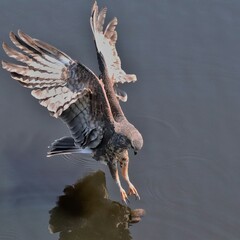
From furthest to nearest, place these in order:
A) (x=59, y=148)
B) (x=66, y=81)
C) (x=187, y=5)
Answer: (x=187, y=5), (x=59, y=148), (x=66, y=81)

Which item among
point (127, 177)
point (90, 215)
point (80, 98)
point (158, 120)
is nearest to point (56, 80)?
point (80, 98)

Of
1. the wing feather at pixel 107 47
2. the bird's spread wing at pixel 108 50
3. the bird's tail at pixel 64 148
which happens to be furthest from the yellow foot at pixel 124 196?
the wing feather at pixel 107 47

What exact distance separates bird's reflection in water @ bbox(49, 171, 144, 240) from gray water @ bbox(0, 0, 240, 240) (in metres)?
0.08

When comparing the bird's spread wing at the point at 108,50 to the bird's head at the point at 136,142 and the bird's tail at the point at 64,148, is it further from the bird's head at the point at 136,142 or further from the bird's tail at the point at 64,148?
the bird's head at the point at 136,142

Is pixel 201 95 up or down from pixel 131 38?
down

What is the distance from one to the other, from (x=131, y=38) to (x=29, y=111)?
5.29 ft

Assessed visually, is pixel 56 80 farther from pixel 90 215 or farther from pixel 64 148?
pixel 90 215

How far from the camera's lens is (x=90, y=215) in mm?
6883

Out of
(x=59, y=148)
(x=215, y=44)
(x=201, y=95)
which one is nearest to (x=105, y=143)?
(x=59, y=148)

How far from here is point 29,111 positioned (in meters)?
7.72

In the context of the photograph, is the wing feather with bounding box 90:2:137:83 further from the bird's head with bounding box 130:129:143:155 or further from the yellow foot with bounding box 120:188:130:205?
the yellow foot with bounding box 120:188:130:205

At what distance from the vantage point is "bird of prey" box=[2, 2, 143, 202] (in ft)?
21.4

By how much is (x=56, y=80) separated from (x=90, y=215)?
130cm

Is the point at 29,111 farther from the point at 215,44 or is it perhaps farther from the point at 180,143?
Answer: the point at 215,44
